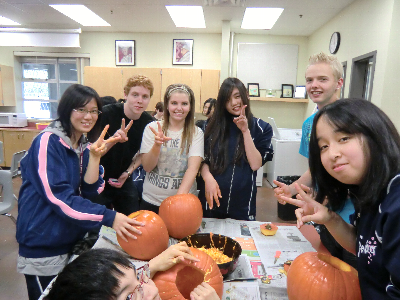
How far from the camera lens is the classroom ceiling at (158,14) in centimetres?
394

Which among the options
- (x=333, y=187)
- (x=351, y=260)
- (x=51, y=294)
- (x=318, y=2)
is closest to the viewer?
(x=51, y=294)

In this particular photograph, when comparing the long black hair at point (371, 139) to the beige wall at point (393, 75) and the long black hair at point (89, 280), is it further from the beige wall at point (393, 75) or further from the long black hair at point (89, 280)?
the beige wall at point (393, 75)

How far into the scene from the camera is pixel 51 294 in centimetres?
55

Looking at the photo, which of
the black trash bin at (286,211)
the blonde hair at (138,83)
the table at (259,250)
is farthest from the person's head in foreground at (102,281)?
the black trash bin at (286,211)

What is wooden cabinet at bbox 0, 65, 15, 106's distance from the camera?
5.69 m

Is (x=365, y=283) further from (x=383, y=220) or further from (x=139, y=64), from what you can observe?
(x=139, y=64)

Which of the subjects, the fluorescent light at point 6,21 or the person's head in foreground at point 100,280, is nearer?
the person's head in foreground at point 100,280

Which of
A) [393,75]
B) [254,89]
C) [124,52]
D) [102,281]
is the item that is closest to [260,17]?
[254,89]

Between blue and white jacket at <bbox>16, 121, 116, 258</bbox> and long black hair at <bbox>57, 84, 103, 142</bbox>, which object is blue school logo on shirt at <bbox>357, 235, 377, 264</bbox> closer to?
blue and white jacket at <bbox>16, 121, 116, 258</bbox>

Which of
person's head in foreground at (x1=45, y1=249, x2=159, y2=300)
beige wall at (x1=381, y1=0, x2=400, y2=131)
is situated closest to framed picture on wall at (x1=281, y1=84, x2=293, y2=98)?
beige wall at (x1=381, y1=0, x2=400, y2=131)

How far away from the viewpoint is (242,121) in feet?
4.80

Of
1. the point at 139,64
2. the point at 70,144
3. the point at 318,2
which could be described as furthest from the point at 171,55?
the point at 70,144

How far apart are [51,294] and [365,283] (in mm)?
781

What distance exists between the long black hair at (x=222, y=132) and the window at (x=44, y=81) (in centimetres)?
553
